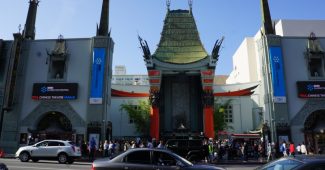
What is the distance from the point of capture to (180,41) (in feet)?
139

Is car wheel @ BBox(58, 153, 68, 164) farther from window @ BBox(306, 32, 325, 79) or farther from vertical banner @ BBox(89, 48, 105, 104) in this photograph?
window @ BBox(306, 32, 325, 79)

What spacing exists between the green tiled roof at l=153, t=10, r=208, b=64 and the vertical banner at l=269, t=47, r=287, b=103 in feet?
32.0

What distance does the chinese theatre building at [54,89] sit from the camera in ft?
97.7

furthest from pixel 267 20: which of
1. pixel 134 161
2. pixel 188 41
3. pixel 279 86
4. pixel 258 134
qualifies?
pixel 134 161

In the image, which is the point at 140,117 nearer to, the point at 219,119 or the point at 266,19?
the point at 219,119

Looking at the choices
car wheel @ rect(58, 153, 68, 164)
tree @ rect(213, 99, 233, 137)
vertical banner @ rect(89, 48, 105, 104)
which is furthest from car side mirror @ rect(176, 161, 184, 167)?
tree @ rect(213, 99, 233, 137)

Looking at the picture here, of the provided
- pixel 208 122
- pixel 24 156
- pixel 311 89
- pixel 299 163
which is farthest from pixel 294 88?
pixel 299 163

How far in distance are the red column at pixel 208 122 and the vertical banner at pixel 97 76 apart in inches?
517

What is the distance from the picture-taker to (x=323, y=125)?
31.0 m

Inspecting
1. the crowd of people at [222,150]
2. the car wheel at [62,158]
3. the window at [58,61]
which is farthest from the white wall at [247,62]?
the car wheel at [62,158]

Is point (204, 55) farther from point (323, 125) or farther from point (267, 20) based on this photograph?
point (323, 125)

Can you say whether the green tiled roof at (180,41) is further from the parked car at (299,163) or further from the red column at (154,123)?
the parked car at (299,163)

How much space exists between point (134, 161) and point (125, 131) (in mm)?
35496

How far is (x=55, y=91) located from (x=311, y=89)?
2402 cm
